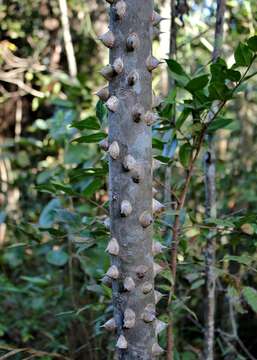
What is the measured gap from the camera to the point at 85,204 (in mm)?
1898

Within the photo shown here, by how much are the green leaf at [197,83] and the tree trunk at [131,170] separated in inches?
4.8

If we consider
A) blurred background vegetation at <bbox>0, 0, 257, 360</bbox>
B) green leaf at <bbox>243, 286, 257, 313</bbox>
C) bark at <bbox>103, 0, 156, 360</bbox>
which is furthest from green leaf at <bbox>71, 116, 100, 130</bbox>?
green leaf at <bbox>243, 286, 257, 313</bbox>

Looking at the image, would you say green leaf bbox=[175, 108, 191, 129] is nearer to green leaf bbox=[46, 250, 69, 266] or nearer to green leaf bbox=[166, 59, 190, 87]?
green leaf bbox=[166, 59, 190, 87]

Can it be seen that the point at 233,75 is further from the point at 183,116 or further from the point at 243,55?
the point at 183,116

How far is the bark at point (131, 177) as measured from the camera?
79 centimetres

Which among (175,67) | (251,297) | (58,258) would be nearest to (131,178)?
(175,67)

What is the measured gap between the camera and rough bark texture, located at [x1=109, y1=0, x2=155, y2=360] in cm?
79

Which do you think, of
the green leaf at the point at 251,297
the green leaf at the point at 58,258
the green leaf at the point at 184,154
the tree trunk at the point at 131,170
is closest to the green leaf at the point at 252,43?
the tree trunk at the point at 131,170

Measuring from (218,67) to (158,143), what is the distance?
0.23m

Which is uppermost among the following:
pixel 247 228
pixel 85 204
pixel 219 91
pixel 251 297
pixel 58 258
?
pixel 219 91

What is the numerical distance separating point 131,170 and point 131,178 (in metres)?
0.01

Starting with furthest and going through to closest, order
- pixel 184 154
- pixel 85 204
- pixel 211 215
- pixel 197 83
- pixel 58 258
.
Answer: pixel 85 204
pixel 58 258
pixel 211 215
pixel 184 154
pixel 197 83

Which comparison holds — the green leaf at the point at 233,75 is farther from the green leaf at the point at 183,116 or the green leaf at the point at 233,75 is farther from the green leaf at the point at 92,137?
the green leaf at the point at 92,137

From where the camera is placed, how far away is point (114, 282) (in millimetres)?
847
